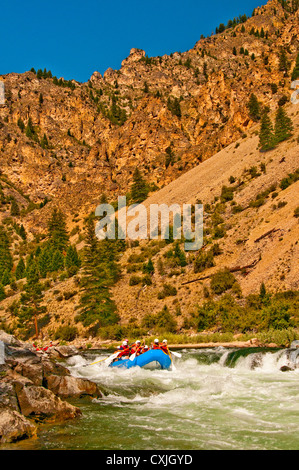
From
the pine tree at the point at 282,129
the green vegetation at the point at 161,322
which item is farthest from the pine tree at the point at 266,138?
the green vegetation at the point at 161,322

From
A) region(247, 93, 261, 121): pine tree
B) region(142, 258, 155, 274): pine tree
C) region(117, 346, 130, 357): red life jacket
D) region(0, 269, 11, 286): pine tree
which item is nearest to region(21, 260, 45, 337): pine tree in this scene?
region(142, 258, 155, 274): pine tree

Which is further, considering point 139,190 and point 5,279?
point 139,190

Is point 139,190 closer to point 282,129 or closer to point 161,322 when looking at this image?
point 282,129

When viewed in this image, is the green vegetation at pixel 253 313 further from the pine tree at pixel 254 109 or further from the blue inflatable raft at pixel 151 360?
the pine tree at pixel 254 109

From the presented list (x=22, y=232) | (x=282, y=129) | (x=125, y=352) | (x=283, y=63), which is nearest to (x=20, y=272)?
(x=22, y=232)

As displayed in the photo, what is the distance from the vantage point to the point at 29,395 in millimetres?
9875

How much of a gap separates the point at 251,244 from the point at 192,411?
28184 millimetres

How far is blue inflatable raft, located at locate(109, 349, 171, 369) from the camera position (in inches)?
763

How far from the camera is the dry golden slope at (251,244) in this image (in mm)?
31312

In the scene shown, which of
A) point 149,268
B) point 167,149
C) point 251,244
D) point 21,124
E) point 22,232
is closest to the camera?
point 251,244

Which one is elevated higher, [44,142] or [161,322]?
[44,142]

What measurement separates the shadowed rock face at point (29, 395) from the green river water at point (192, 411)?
36 centimetres

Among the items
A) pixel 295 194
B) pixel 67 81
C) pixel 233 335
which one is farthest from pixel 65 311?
pixel 67 81

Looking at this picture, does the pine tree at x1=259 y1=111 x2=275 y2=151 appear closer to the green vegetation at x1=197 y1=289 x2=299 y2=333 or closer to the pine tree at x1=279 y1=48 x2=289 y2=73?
the green vegetation at x1=197 y1=289 x2=299 y2=333
